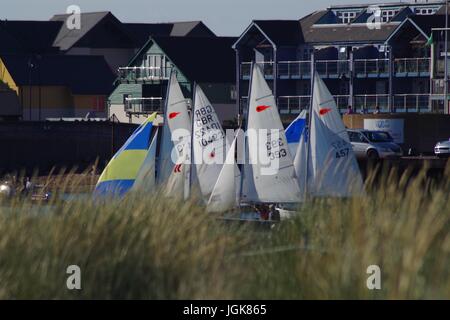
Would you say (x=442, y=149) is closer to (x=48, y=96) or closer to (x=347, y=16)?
(x=347, y=16)

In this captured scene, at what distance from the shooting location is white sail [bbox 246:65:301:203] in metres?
33.4

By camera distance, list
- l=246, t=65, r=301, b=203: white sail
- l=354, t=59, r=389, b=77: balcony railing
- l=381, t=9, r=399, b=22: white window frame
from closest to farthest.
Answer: l=246, t=65, r=301, b=203: white sail < l=354, t=59, r=389, b=77: balcony railing < l=381, t=9, r=399, b=22: white window frame

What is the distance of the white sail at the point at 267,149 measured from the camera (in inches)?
1316

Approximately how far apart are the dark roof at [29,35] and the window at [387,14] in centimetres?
3244

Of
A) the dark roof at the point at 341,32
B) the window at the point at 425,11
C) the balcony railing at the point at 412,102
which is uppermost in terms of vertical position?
the window at the point at 425,11

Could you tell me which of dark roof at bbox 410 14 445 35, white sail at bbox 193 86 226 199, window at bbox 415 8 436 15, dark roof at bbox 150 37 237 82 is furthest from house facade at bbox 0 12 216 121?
white sail at bbox 193 86 226 199

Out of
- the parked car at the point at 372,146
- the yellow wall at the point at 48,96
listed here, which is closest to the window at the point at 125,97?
the yellow wall at the point at 48,96

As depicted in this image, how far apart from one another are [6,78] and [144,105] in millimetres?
11658

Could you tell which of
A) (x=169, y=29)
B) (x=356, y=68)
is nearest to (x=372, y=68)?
(x=356, y=68)

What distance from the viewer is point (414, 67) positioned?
70.1 meters

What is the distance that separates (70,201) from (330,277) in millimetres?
4668

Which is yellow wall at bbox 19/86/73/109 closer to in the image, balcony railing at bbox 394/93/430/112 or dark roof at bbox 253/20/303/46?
dark roof at bbox 253/20/303/46

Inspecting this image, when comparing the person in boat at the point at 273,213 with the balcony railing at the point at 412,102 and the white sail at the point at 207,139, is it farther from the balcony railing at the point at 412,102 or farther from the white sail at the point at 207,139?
the balcony railing at the point at 412,102
